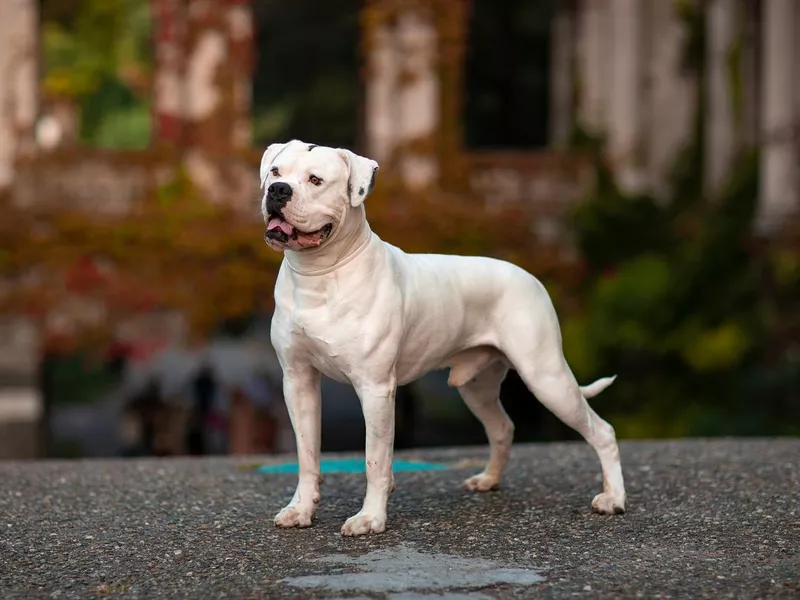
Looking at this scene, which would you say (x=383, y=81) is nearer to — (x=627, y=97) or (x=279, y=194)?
(x=627, y=97)

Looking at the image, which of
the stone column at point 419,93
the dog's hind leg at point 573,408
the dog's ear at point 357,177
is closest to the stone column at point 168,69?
the stone column at point 419,93

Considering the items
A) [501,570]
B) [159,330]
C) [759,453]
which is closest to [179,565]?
[501,570]

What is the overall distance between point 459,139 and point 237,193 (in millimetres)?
3077

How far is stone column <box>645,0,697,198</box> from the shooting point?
828 inches

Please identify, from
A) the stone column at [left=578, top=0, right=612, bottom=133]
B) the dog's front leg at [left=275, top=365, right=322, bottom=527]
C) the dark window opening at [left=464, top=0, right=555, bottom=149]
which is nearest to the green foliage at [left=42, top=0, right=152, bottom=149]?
the dark window opening at [left=464, top=0, right=555, bottom=149]

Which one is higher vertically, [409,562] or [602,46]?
[602,46]

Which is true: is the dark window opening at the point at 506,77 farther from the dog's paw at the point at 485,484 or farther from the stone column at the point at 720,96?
the dog's paw at the point at 485,484

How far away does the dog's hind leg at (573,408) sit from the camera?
702cm

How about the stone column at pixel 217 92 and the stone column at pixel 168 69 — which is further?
the stone column at pixel 168 69

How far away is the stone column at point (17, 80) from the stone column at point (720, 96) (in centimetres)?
899

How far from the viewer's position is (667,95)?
2111 centimetres

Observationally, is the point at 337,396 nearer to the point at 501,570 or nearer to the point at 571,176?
the point at 571,176

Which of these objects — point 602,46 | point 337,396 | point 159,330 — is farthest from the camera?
point 337,396

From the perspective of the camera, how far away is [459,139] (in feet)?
65.3
